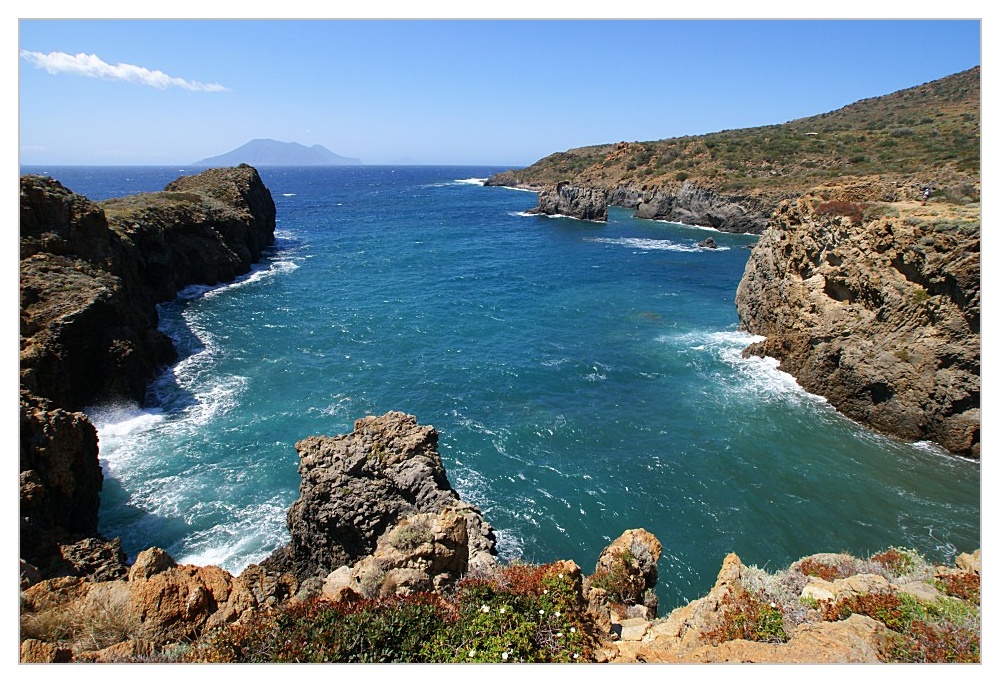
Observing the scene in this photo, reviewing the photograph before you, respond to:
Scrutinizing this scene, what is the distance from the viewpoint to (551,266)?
211ft

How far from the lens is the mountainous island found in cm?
834

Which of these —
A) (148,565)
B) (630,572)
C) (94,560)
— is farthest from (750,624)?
(94,560)

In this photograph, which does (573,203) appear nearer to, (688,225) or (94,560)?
(688,225)

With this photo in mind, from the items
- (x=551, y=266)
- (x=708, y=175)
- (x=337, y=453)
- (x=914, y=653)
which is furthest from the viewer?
(x=708, y=175)

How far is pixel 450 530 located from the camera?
38.3ft

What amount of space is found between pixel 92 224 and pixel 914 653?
4322cm

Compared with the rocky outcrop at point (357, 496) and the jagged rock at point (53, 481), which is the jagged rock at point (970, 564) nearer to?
the rocky outcrop at point (357, 496)

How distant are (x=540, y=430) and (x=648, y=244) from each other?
197ft

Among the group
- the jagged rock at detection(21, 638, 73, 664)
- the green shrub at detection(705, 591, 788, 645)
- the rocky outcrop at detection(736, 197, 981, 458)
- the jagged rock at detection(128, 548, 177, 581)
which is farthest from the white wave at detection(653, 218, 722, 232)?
the jagged rock at detection(21, 638, 73, 664)

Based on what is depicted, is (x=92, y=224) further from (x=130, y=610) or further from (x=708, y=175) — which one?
(x=708, y=175)

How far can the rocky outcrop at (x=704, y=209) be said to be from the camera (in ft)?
293

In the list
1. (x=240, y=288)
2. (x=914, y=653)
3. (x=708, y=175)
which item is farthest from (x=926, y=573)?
(x=708, y=175)

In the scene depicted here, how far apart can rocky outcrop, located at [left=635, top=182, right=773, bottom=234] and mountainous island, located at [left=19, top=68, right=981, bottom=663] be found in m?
57.4

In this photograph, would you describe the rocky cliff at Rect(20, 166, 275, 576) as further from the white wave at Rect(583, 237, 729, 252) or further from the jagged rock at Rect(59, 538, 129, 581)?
the white wave at Rect(583, 237, 729, 252)
